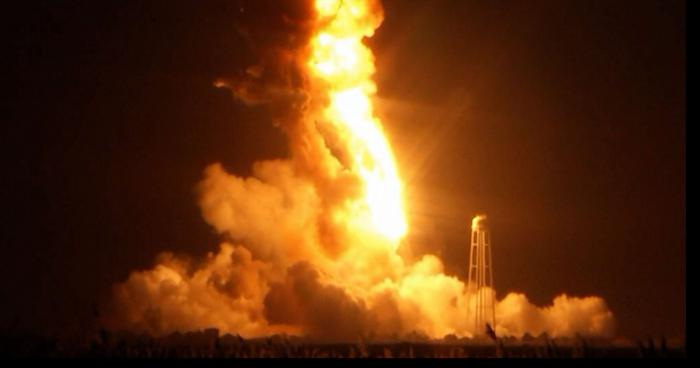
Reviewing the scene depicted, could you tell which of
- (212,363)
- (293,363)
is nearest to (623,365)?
(293,363)

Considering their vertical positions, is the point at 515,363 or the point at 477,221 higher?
the point at 477,221

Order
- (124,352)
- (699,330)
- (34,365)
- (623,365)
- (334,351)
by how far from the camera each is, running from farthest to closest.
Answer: (334,351)
(124,352)
(34,365)
(623,365)
(699,330)

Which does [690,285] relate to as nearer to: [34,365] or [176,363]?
[176,363]

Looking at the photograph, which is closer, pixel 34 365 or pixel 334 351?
pixel 34 365

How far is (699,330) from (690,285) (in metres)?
2.07

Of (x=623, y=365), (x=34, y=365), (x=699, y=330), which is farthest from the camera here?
(x=34, y=365)

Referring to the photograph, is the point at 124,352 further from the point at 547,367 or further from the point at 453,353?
the point at 547,367

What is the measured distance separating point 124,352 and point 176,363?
14.6 m

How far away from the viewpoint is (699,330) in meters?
46.4

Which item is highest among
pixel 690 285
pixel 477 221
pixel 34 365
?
pixel 477 221

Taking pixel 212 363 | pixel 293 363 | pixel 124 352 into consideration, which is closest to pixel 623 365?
pixel 293 363

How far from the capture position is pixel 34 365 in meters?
53.9

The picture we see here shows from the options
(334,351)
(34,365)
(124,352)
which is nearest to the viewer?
(34,365)

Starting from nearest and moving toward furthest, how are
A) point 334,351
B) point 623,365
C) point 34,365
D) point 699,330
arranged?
point 699,330 → point 623,365 → point 34,365 → point 334,351
